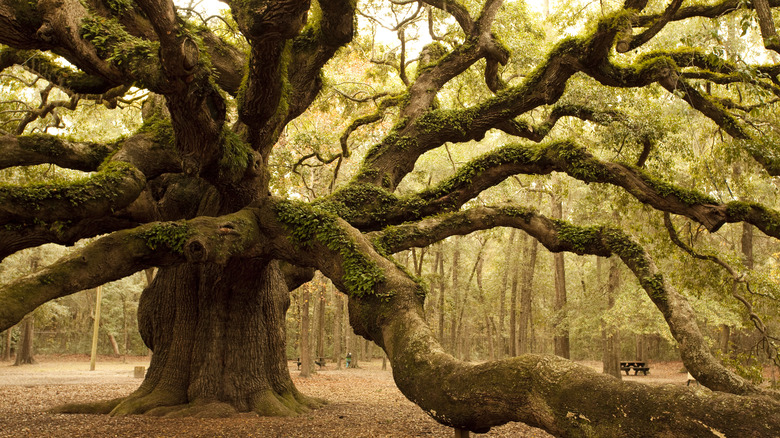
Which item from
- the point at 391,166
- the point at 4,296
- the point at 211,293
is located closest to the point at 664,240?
the point at 391,166

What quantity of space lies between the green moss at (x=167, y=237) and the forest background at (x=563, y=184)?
10.6 ft

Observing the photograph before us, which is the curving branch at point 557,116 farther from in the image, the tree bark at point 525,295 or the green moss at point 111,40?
the tree bark at point 525,295

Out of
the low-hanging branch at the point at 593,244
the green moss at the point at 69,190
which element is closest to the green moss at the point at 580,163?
the low-hanging branch at the point at 593,244

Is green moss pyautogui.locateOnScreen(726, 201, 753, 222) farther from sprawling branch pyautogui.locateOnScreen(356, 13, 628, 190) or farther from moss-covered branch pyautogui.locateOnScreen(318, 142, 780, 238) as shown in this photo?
sprawling branch pyautogui.locateOnScreen(356, 13, 628, 190)

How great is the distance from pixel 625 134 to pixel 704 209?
2870 millimetres

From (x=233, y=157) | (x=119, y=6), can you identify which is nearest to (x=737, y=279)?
(x=233, y=157)

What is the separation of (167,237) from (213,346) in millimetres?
3085

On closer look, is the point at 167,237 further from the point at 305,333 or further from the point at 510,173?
the point at 305,333

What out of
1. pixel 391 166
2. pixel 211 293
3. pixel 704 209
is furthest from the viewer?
pixel 391 166

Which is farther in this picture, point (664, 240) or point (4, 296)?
point (664, 240)

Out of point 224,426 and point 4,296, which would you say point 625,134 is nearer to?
point 224,426

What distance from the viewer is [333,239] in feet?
22.7

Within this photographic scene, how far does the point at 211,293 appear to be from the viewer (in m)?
8.63

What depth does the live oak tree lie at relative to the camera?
163 inches
